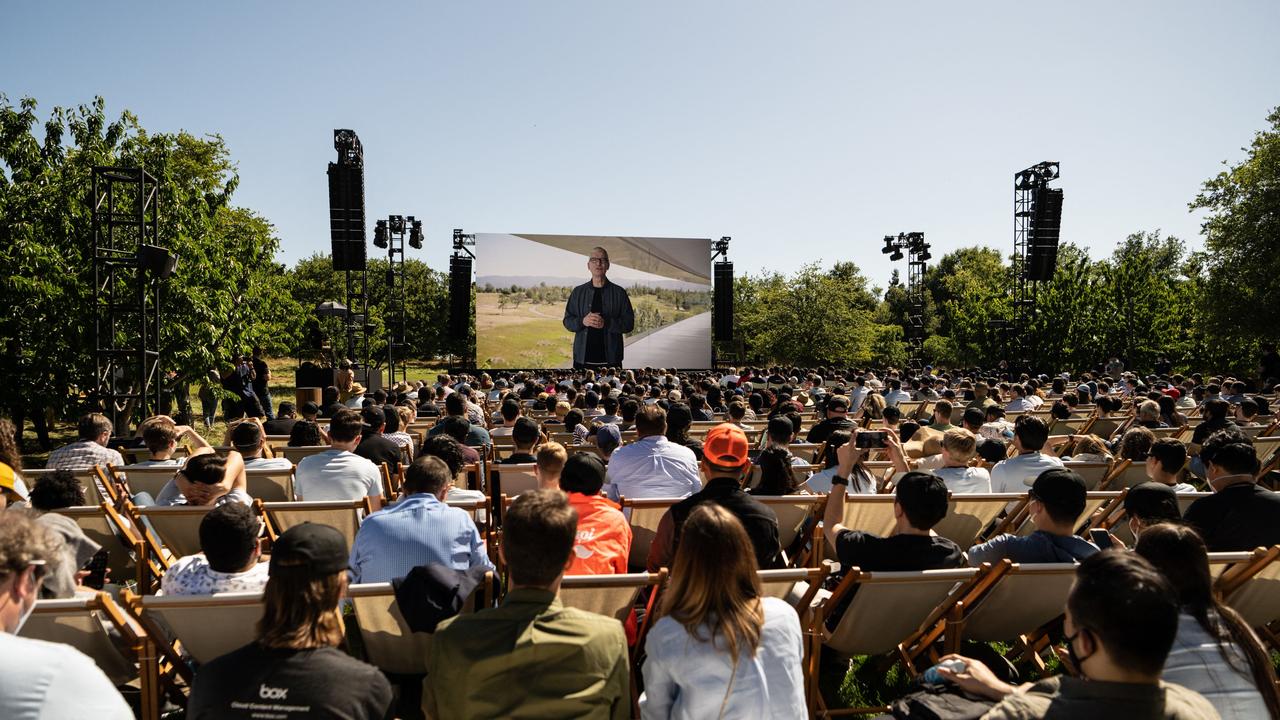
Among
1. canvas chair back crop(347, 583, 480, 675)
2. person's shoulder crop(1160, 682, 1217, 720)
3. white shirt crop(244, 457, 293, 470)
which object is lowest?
canvas chair back crop(347, 583, 480, 675)

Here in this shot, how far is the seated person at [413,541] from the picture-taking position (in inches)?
123

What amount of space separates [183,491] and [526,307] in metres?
21.3

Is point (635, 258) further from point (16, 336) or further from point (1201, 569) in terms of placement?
point (1201, 569)

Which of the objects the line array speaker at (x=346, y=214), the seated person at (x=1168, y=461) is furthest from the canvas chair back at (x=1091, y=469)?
the line array speaker at (x=346, y=214)

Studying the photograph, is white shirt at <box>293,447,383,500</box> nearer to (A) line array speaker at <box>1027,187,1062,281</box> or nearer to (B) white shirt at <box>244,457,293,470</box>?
(B) white shirt at <box>244,457,293,470</box>

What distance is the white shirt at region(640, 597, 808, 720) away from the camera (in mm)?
2041

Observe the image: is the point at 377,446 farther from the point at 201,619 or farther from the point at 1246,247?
the point at 1246,247

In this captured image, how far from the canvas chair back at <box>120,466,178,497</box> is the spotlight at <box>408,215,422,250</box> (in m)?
15.9

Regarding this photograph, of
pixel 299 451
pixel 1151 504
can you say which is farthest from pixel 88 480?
pixel 1151 504

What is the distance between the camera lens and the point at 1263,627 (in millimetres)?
3254

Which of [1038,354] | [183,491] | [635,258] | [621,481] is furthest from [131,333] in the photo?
[1038,354]

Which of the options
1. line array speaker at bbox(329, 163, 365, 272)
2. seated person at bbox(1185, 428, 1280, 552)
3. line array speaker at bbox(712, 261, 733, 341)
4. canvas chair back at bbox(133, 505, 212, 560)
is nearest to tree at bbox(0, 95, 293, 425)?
line array speaker at bbox(329, 163, 365, 272)

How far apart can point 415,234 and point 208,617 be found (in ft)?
64.7

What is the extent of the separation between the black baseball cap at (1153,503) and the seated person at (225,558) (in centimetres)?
339
